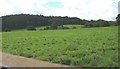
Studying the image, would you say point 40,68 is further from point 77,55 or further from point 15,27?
point 15,27

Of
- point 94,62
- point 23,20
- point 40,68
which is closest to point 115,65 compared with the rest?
point 94,62

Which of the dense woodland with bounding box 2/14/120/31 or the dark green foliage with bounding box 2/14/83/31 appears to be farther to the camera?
the dark green foliage with bounding box 2/14/83/31

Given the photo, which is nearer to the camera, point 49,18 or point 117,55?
point 117,55

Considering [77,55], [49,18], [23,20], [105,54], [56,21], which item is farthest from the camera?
[23,20]

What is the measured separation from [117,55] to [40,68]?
261 cm

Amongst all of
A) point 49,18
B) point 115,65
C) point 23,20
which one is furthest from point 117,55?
point 23,20

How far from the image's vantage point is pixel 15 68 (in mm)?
8312

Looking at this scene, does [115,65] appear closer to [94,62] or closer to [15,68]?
[94,62]

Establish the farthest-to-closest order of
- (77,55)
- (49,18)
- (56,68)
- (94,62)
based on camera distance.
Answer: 1. (49,18)
2. (77,55)
3. (94,62)
4. (56,68)

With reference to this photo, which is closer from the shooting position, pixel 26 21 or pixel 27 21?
pixel 27 21

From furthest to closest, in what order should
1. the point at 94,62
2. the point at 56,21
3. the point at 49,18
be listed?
1. the point at 49,18
2. the point at 56,21
3. the point at 94,62

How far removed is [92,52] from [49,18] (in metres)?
35.5

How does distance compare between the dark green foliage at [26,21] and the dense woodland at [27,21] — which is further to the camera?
the dark green foliage at [26,21]

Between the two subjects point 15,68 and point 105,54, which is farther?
point 105,54
